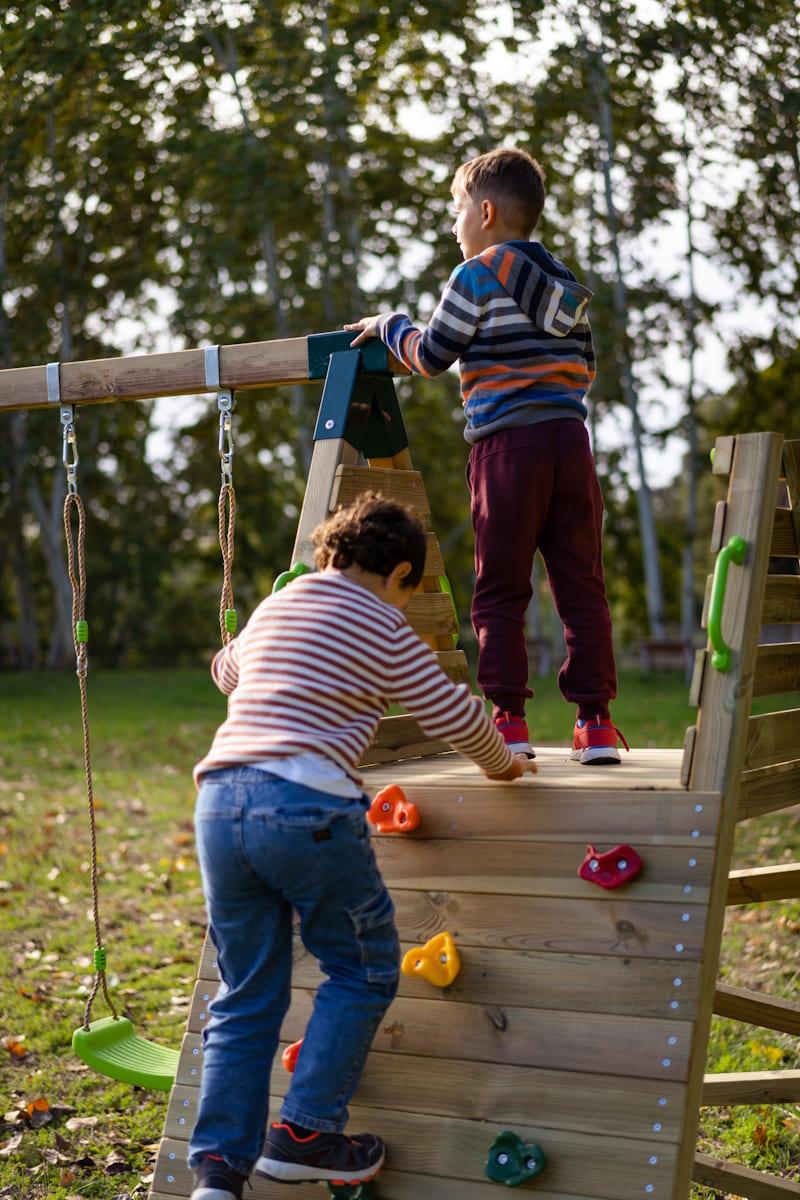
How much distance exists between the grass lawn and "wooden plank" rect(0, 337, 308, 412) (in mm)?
2570

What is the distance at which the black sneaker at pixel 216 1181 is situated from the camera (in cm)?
276

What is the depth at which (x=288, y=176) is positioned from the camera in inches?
816

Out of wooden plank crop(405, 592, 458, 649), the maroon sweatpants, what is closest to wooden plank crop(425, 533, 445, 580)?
wooden plank crop(405, 592, 458, 649)

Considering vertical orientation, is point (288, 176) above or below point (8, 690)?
above

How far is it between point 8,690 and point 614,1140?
2106cm

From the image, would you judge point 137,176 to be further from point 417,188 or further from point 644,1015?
point 644,1015

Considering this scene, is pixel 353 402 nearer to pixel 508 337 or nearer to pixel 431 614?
pixel 508 337

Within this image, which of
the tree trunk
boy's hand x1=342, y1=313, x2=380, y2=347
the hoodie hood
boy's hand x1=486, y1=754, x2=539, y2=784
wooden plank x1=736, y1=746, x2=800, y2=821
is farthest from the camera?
the tree trunk

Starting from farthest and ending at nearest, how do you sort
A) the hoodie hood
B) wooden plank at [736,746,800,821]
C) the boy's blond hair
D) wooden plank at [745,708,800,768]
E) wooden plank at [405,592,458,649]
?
wooden plank at [405,592,458,649] < the boy's blond hair < the hoodie hood < wooden plank at [736,746,800,821] < wooden plank at [745,708,800,768]

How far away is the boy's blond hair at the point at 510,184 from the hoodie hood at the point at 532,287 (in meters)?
0.14

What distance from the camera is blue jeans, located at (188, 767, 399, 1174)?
2758mm

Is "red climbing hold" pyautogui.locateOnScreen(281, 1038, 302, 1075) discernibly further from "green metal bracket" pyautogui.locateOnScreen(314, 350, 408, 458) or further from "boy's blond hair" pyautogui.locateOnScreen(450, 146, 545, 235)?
"boy's blond hair" pyautogui.locateOnScreen(450, 146, 545, 235)

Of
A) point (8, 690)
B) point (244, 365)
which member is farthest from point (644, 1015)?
point (8, 690)

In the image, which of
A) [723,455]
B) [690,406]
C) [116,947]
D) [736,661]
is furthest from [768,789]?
[690,406]
